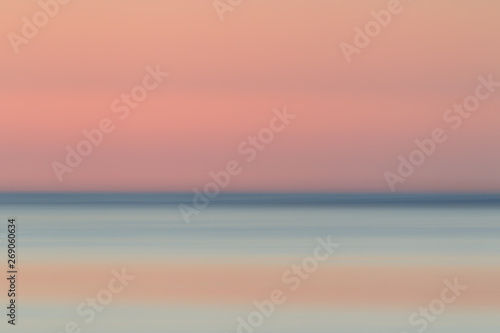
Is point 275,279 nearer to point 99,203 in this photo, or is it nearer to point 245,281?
point 245,281

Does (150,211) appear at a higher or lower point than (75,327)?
higher

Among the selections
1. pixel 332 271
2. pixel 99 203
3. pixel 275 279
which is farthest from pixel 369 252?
pixel 99 203
